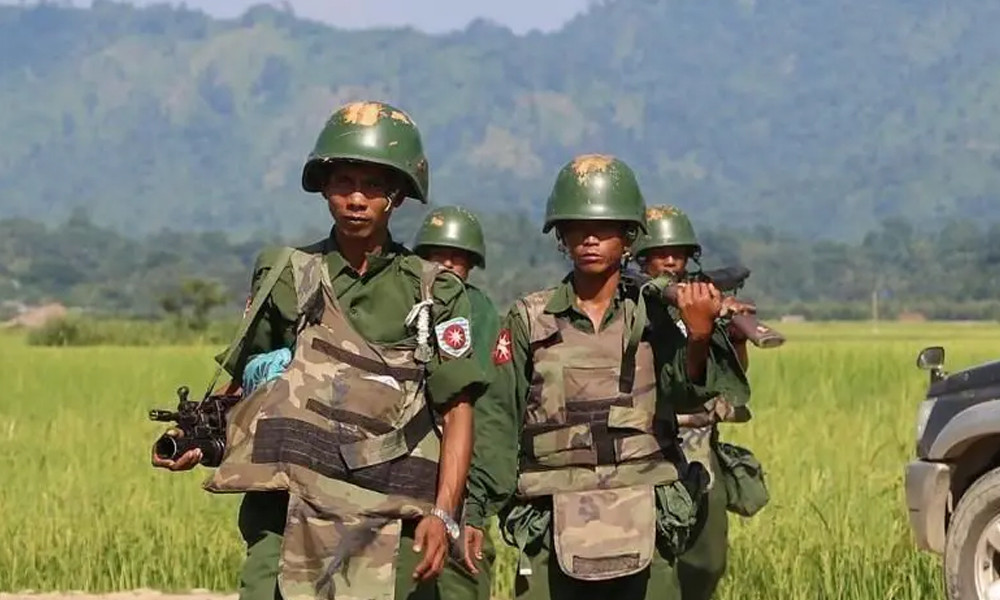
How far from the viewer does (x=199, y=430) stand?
467cm

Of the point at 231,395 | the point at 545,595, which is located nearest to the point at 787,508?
the point at 545,595

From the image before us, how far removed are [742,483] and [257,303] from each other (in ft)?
8.61

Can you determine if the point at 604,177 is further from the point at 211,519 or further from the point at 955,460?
the point at 211,519

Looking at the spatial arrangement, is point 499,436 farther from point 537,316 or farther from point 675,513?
point 675,513

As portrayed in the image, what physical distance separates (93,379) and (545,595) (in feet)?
54.8

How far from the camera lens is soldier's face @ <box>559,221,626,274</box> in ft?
18.2

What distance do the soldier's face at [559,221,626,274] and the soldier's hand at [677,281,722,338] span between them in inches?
26.1

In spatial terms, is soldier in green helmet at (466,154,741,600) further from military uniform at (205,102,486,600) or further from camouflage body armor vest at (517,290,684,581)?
military uniform at (205,102,486,600)

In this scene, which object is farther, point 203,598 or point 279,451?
point 203,598

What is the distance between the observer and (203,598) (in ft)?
27.8

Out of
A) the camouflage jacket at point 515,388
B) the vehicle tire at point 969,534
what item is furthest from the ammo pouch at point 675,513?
the vehicle tire at point 969,534

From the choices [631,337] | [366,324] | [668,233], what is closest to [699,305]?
[631,337]

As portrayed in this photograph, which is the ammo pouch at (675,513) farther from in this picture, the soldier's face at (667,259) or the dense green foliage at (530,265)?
the dense green foliage at (530,265)

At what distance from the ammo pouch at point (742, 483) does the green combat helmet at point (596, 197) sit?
1482 mm
